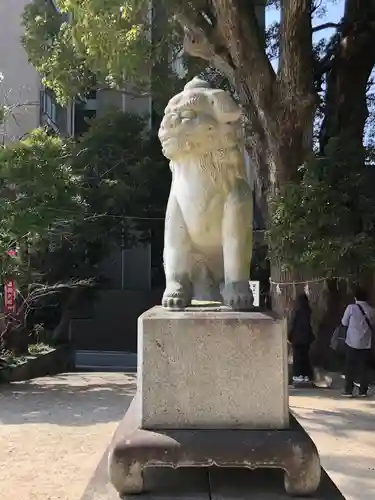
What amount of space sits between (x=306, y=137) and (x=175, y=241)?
21.0ft

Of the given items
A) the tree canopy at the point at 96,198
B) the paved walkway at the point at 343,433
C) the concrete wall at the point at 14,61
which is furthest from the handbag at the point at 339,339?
the concrete wall at the point at 14,61

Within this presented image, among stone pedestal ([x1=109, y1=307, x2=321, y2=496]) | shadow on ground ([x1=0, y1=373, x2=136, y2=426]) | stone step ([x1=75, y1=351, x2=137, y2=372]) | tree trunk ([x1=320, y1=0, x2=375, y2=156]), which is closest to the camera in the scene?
stone pedestal ([x1=109, y1=307, x2=321, y2=496])

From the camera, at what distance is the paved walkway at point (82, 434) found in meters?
4.21

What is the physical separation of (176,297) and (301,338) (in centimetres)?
556

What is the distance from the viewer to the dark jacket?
827 centimetres

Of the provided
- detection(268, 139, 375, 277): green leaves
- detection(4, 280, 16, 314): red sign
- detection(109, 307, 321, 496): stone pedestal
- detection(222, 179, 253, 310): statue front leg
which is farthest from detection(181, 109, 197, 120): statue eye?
detection(4, 280, 16, 314): red sign

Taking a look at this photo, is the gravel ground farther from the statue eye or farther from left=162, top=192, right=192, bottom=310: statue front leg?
the statue eye

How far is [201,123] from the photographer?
2.99m

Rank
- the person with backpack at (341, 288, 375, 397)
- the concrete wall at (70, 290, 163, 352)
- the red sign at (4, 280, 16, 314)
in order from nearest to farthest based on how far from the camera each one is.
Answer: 1. the person with backpack at (341, 288, 375, 397)
2. the red sign at (4, 280, 16, 314)
3. the concrete wall at (70, 290, 163, 352)

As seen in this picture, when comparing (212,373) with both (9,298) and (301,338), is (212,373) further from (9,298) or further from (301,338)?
(9,298)

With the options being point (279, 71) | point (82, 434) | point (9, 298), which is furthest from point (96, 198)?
point (82, 434)

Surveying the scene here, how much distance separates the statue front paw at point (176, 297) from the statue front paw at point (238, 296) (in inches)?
8.0

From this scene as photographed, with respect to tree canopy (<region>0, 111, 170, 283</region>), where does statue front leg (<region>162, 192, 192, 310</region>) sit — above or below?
below

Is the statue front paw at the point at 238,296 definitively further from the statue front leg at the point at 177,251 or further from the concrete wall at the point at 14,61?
the concrete wall at the point at 14,61
